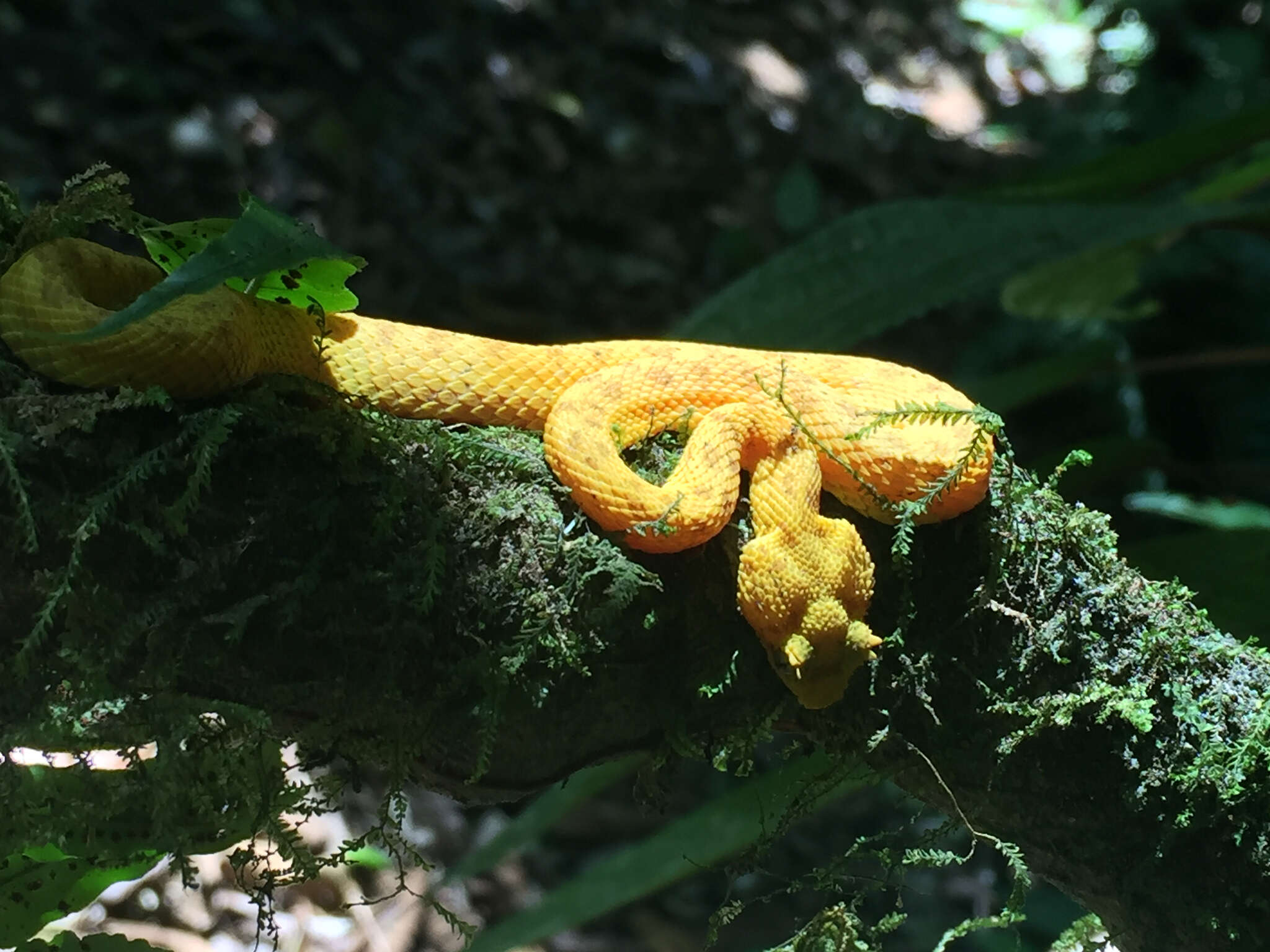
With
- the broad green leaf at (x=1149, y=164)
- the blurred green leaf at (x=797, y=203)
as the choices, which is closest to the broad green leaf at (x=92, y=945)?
the broad green leaf at (x=1149, y=164)

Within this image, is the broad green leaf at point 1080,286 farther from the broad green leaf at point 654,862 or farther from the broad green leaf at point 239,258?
the broad green leaf at point 239,258

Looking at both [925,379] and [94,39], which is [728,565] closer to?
[925,379]

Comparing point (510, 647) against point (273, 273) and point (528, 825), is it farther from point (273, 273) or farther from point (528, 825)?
point (528, 825)

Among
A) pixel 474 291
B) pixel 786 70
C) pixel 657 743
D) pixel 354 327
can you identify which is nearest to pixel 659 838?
pixel 657 743

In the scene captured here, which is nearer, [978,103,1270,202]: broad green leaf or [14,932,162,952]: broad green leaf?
[14,932,162,952]: broad green leaf

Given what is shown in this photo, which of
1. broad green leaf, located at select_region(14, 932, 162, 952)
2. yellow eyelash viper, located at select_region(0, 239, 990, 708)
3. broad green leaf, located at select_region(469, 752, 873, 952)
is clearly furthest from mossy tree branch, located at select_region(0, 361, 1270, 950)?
broad green leaf, located at select_region(469, 752, 873, 952)

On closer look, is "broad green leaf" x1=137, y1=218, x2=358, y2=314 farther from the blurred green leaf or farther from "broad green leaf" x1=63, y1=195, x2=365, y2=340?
the blurred green leaf
